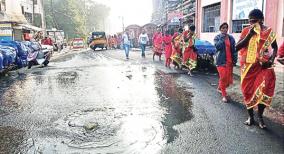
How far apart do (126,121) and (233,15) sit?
12.3 metres

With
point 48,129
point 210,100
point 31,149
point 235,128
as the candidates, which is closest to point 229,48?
point 210,100

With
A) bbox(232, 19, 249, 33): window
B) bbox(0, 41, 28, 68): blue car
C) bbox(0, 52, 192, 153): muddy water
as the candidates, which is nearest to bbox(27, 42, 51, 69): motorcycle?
bbox(0, 41, 28, 68): blue car

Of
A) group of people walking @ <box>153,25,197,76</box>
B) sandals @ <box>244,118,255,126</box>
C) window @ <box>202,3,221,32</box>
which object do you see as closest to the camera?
sandals @ <box>244,118,255,126</box>

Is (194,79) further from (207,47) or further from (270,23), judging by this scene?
(270,23)

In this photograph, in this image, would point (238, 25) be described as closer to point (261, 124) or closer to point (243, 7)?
point (243, 7)

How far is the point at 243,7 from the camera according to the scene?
50.7 feet

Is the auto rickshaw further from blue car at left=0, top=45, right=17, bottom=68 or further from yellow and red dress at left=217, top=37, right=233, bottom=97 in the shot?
yellow and red dress at left=217, top=37, right=233, bottom=97

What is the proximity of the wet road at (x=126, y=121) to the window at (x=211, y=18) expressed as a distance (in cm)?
1072

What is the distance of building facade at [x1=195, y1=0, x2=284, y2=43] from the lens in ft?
40.7

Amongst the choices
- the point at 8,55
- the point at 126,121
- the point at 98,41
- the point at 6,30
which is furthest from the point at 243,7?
the point at 98,41

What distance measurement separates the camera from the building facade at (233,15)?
1239cm

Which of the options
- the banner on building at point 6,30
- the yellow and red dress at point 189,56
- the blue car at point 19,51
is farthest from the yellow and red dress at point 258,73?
the banner on building at point 6,30

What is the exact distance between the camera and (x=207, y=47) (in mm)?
12875

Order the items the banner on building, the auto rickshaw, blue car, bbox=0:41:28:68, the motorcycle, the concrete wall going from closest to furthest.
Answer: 1. blue car, bbox=0:41:28:68
2. the motorcycle
3. the concrete wall
4. the banner on building
5. the auto rickshaw
